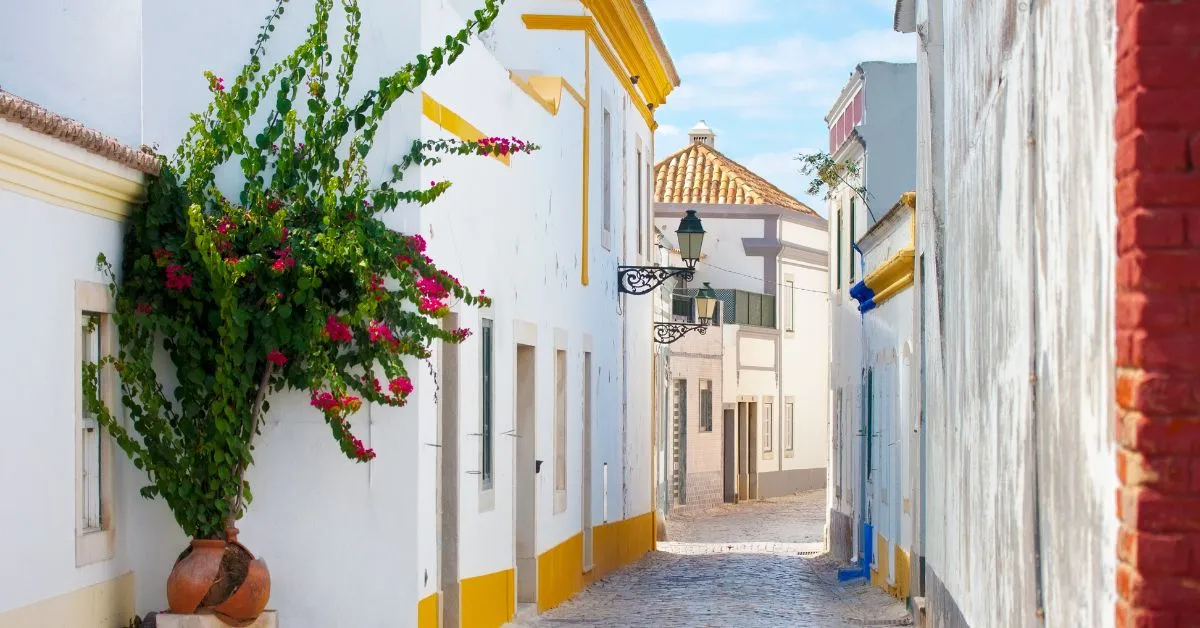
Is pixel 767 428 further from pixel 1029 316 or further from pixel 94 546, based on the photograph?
pixel 1029 316

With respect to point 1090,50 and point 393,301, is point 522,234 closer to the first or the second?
point 393,301

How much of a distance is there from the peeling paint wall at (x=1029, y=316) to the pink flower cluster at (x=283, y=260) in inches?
143

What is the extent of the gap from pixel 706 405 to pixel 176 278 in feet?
94.4

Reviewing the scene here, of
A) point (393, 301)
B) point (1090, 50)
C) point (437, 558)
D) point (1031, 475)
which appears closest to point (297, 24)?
point (393, 301)

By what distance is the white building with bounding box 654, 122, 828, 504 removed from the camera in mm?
37469

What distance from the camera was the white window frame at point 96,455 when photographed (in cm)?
862

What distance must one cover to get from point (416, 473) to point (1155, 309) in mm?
6500

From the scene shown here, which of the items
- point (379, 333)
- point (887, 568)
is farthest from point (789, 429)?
point (379, 333)

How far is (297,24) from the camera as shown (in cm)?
1023

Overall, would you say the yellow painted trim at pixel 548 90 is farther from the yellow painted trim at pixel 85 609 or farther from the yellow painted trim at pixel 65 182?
the yellow painted trim at pixel 85 609

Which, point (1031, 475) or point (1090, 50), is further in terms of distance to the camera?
point (1031, 475)

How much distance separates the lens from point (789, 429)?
139ft

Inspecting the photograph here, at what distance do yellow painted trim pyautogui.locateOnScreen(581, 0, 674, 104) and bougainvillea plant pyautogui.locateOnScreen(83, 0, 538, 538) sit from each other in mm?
8290

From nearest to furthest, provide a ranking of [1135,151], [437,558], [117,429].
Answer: [1135,151], [117,429], [437,558]
